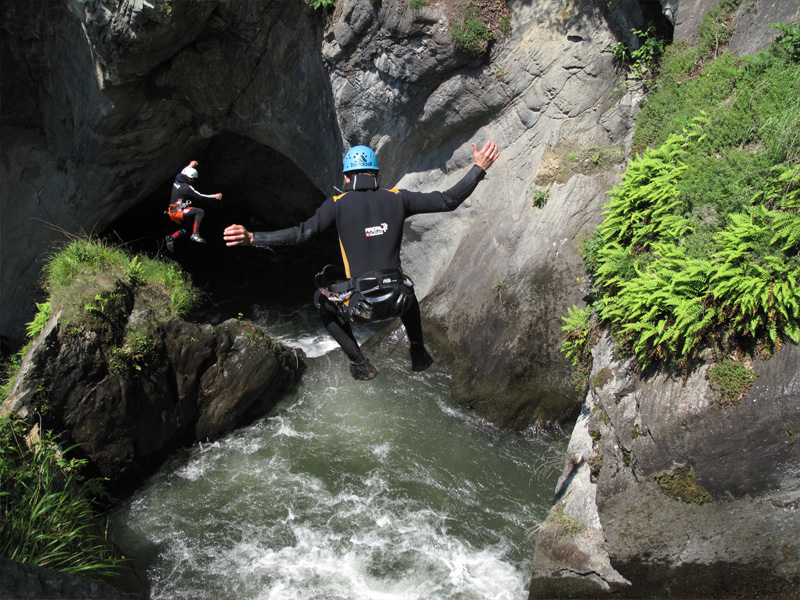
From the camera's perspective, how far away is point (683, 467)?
18.0ft

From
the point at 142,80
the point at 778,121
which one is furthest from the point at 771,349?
the point at 142,80

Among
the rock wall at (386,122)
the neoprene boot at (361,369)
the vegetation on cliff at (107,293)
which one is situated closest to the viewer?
the neoprene boot at (361,369)

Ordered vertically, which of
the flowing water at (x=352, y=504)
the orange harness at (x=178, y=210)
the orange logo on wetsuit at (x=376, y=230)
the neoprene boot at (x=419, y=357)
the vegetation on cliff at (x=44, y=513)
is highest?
the orange logo on wetsuit at (x=376, y=230)

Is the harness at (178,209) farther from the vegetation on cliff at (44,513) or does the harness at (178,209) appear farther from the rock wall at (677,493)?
the rock wall at (677,493)

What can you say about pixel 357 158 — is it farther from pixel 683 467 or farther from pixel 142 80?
pixel 142 80

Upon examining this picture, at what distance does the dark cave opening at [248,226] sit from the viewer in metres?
15.4

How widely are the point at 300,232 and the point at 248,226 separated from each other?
1520 centimetres

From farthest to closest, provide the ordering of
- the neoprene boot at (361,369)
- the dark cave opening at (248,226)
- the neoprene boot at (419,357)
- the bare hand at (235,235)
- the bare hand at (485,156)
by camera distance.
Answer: the dark cave opening at (248,226) → the neoprene boot at (419,357) → the neoprene boot at (361,369) → the bare hand at (485,156) → the bare hand at (235,235)

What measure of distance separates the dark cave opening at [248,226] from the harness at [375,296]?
31.0 feet

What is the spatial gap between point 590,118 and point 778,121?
14.6 ft

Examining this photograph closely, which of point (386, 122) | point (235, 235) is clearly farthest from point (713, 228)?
point (386, 122)

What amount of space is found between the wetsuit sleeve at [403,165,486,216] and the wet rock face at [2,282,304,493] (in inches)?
218

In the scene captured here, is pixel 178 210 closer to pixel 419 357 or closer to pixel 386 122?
pixel 386 122

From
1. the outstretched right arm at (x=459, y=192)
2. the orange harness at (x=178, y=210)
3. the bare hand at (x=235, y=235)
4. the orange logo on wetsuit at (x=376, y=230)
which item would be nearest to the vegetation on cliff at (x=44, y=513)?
the bare hand at (x=235, y=235)
